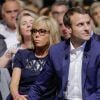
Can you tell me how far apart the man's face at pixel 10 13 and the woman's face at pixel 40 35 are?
188cm

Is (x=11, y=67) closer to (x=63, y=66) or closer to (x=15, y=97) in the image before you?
(x=15, y=97)

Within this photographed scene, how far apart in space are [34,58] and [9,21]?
6.90ft

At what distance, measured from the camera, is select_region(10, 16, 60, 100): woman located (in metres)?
6.17

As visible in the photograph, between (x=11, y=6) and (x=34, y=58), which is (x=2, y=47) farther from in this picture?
(x=11, y=6)

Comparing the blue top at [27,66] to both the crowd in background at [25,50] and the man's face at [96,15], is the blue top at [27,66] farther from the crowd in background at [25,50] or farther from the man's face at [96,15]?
the man's face at [96,15]

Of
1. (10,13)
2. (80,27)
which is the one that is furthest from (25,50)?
(10,13)

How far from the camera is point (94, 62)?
212 inches

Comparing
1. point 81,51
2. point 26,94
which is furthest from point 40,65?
point 81,51

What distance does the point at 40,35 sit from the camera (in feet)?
20.6

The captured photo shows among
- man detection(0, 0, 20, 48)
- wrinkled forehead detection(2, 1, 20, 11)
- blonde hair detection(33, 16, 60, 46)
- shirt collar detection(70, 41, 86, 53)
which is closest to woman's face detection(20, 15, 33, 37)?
blonde hair detection(33, 16, 60, 46)

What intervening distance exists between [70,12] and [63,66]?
1.78ft

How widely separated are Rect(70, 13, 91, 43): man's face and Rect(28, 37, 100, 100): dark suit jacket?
0.09m

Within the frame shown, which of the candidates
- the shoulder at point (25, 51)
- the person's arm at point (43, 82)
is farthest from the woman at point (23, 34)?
the person's arm at point (43, 82)

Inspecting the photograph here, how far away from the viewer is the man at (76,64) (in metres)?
5.42
